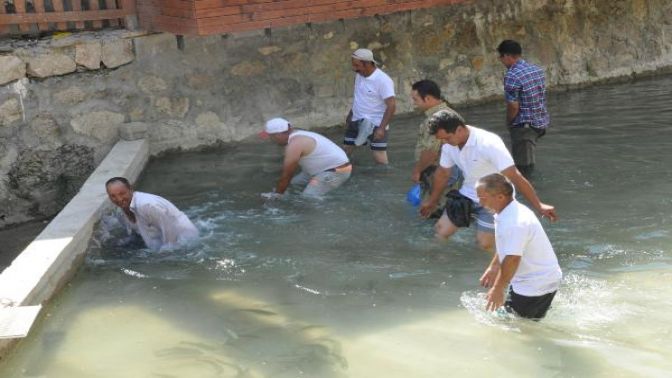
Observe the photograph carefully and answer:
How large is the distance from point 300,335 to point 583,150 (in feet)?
18.1

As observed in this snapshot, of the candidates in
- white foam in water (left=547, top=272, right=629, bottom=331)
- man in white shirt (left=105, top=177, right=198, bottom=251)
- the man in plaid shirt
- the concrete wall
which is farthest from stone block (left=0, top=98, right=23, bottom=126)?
white foam in water (left=547, top=272, right=629, bottom=331)

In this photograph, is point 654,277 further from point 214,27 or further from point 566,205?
point 214,27

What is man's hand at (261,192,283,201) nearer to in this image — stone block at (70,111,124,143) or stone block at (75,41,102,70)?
stone block at (70,111,124,143)

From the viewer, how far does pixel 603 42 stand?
13.1 meters

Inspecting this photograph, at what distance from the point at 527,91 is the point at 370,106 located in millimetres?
1820

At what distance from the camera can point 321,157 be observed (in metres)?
8.47

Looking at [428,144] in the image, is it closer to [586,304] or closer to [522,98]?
[522,98]

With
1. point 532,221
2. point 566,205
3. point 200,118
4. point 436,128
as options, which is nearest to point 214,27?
point 200,118

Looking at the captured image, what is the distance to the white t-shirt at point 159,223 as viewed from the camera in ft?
23.0

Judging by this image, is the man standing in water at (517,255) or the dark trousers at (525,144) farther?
the dark trousers at (525,144)

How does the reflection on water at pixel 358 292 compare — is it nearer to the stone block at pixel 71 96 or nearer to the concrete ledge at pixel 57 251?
the concrete ledge at pixel 57 251

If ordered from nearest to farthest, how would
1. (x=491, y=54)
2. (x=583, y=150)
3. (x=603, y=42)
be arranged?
(x=583, y=150), (x=491, y=54), (x=603, y=42)

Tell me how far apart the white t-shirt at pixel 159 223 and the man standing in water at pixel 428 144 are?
7.07ft

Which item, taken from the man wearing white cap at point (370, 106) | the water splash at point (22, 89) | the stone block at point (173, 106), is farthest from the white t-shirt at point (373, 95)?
the water splash at point (22, 89)
